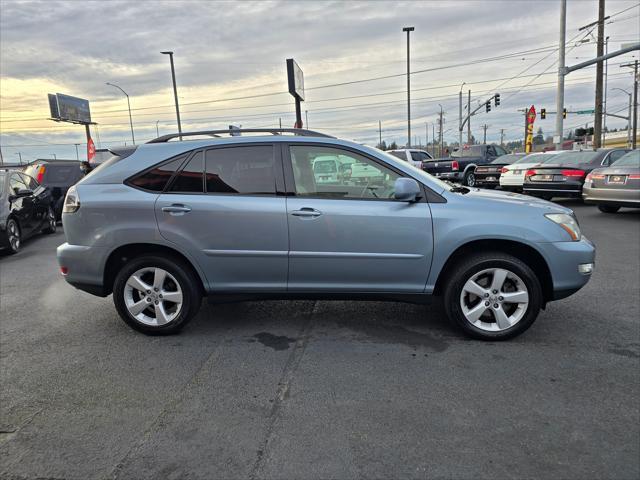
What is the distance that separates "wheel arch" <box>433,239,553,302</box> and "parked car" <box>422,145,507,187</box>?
1547 cm

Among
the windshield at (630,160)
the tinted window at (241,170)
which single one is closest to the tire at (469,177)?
the windshield at (630,160)

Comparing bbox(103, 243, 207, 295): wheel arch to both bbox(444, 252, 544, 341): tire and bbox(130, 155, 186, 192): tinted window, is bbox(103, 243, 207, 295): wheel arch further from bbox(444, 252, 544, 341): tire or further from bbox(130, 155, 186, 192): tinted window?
bbox(444, 252, 544, 341): tire

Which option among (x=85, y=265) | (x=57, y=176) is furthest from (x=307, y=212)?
(x=57, y=176)

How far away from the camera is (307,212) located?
12.6ft

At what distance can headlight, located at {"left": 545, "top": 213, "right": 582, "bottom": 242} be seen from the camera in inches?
151

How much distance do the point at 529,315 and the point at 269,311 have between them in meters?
2.47

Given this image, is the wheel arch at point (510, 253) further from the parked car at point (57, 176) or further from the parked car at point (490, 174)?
the parked car at point (490, 174)

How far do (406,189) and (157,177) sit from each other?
7.08 ft

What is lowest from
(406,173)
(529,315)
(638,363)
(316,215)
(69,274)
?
(638,363)

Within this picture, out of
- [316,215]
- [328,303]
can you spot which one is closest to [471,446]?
[316,215]

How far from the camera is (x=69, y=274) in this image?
13.6 feet

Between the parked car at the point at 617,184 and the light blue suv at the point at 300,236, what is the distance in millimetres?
7416

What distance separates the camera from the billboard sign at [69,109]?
5956cm

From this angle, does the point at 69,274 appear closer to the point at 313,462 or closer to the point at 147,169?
the point at 147,169
